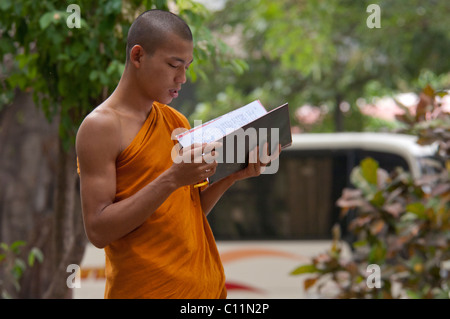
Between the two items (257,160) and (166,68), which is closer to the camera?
(166,68)

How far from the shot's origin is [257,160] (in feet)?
7.14

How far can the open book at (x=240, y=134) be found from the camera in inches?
78.3

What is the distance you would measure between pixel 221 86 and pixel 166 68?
12.3 metres

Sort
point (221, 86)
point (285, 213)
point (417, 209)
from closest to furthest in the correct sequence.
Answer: point (417, 209), point (285, 213), point (221, 86)

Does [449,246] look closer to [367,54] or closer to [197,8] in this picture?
[197,8]

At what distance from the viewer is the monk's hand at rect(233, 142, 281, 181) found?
2162 millimetres

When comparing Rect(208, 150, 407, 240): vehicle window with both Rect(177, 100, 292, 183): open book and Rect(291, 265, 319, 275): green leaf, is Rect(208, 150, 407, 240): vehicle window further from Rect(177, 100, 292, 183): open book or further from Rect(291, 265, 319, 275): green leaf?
Rect(177, 100, 292, 183): open book

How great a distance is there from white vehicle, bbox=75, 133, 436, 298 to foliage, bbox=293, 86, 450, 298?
14.5 feet

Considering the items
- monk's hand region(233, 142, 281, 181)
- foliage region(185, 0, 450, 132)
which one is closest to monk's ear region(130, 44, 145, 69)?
monk's hand region(233, 142, 281, 181)

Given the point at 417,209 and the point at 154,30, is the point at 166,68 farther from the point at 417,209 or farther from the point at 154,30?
the point at 417,209

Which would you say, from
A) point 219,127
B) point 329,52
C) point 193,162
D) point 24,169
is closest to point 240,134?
point 219,127

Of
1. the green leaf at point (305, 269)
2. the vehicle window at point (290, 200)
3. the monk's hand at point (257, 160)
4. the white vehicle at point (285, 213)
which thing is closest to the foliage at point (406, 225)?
the green leaf at point (305, 269)

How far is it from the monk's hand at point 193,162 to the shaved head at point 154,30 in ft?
1.05
